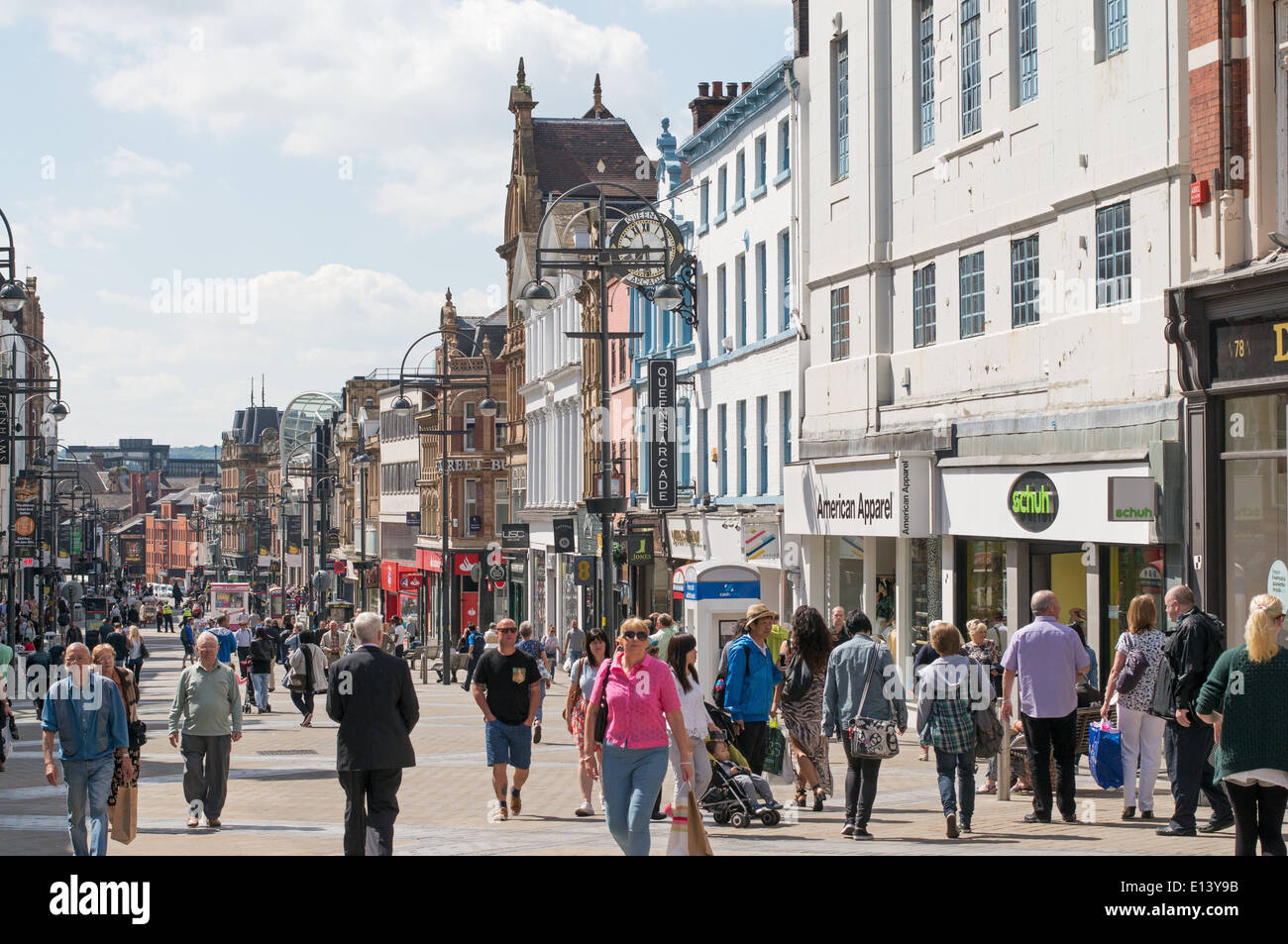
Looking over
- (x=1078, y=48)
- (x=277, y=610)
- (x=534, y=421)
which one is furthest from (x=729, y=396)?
(x=277, y=610)

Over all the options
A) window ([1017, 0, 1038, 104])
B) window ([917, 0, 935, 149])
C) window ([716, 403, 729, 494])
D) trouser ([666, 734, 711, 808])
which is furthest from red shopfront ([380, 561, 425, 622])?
trouser ([666, 734, 711, 808])

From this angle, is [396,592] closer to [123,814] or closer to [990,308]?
[990,308]

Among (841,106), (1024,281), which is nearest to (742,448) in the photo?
(841,106)

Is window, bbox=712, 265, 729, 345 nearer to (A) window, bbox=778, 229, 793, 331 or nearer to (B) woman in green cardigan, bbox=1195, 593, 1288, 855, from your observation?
(A) window, bbox=778, 229, 793, 331

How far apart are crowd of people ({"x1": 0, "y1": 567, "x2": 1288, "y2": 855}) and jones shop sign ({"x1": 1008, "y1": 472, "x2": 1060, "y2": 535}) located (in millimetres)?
4418

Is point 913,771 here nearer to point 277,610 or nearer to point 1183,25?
point 1183,25

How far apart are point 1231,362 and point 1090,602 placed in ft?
14.3

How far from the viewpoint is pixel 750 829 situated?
1435 centimetres

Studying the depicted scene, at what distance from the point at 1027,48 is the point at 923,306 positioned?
15.9ft

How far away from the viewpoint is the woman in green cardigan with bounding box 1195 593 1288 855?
1001 cm

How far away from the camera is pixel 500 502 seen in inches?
2975

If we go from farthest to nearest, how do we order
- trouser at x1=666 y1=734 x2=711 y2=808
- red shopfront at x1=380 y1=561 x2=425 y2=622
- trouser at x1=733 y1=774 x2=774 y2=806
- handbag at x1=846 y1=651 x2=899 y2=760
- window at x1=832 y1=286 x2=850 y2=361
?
red shopfront at x1=380 y1=561 x2=425 y2=622 → window at x1=832 y1=286 x2=850 y2=361 → trouser at x1=733 y1=774 x2=774 y2=806 → handbag at x1=846 y1=651 x2=899 y2=760 → trouser at x1=666 y1=734 x2=711 y2=808

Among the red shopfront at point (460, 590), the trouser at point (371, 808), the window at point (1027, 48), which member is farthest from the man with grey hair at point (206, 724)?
the red shopfront at point (460, 590)

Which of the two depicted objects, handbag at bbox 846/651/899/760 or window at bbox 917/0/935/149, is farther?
window at bbox 917/0/935/149
